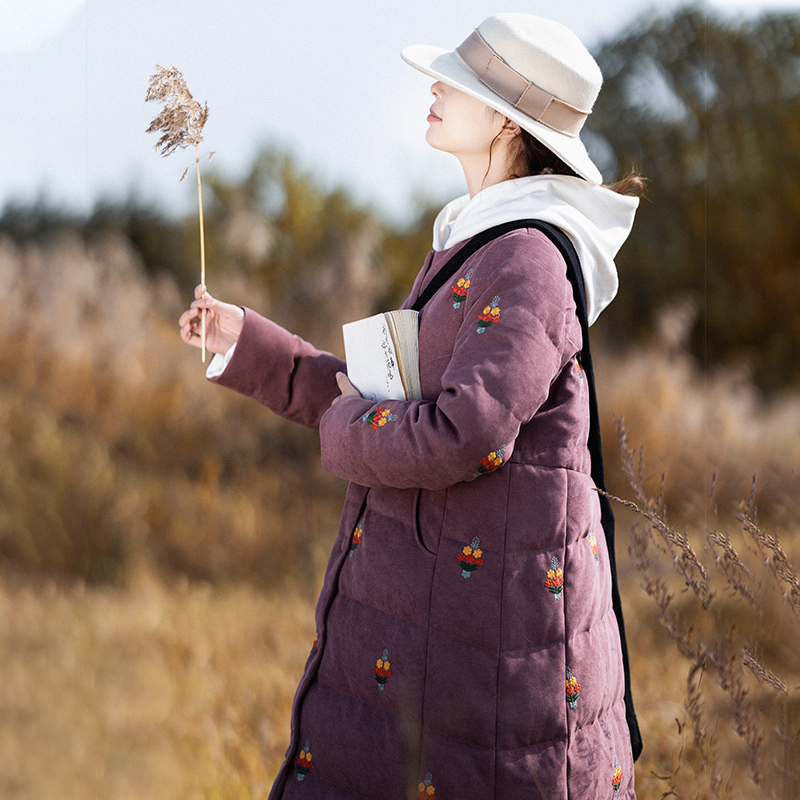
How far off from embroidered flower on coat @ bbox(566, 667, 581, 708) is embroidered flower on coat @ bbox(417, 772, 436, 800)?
207 mm

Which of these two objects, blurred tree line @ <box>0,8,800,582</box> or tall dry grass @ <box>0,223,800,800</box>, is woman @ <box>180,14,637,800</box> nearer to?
tall dry grass @ <box>0,223,800,800</box>

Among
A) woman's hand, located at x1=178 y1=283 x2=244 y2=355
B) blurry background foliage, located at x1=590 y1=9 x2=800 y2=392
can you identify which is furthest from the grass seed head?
blurry background foliage, located at x1=590 y1=9 x2=800 y2=392

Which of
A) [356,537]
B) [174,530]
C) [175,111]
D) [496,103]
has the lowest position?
[174,530]

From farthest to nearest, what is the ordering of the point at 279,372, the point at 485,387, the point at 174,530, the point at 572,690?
the point at 174,530 < the point at 279,372 < the point at 572,690 < the point at 485,387

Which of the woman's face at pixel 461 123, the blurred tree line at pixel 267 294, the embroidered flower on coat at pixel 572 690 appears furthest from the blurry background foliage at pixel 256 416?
the woman's face at pixel 461 123

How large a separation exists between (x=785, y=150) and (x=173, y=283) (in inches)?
85.2

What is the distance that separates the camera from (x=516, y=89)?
1067mm

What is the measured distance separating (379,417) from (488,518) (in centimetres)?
19

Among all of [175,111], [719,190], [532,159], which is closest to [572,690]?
[532,159]

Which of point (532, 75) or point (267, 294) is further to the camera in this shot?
point (267, 294)

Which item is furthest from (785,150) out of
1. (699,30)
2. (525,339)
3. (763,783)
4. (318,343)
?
(763,783)

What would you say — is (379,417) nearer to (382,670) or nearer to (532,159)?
(382,670)

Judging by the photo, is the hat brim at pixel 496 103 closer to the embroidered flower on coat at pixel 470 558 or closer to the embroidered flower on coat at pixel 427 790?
the embroidered flower on coat at pixel 470 558

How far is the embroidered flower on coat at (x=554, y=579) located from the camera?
1018mm
